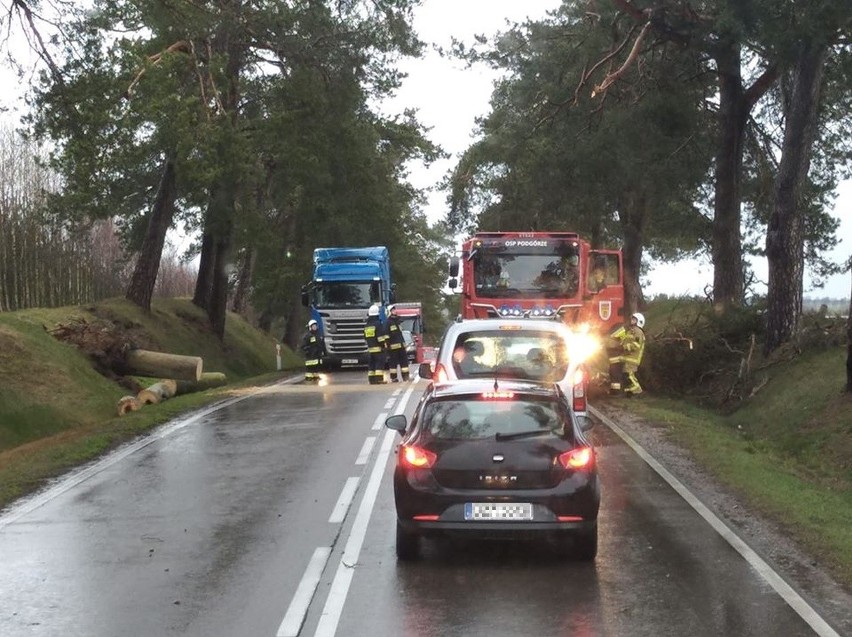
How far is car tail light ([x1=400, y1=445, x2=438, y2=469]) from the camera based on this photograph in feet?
28.9

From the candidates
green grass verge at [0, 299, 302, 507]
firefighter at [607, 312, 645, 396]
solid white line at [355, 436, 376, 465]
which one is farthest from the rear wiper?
firefighter at [607, 312, 645, 396]

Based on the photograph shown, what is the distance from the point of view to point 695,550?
9297mm

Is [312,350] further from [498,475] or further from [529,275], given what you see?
[498,475]

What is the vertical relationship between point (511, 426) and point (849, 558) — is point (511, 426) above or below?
above

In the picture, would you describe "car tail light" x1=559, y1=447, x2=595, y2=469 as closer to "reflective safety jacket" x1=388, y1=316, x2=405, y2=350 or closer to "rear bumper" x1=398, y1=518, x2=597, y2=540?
"rear bumper" x1=398, y1=518, x2=597, y2=540

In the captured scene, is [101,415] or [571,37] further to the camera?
[571,37]

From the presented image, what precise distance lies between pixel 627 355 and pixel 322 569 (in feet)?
49.5

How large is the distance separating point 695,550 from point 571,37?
23.1 metres

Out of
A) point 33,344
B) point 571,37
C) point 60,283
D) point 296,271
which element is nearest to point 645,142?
point 571,37

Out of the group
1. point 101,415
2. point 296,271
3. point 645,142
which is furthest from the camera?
point 296,271

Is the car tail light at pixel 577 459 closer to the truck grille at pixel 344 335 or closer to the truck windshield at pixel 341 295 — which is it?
the truck grille at pixel 344 335

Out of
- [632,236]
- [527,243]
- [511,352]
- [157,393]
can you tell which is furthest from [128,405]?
[632,236]

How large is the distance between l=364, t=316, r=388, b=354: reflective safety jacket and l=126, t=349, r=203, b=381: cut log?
4.44 meters

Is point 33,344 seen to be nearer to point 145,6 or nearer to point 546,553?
point 145,6
